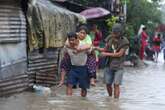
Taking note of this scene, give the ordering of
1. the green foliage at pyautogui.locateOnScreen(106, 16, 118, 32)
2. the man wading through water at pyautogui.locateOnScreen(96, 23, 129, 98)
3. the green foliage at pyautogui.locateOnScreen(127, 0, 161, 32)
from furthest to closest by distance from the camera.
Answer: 1. the green foliage at pyautogui.locateOnScreen(127, 0, 161, 32)
2. the green foliage at pyautogui.locateOnScreen(106, 16, 118, 32)
3. the man wading through water at pyautogui.locateOnScreen(96, 23, 129, 98)

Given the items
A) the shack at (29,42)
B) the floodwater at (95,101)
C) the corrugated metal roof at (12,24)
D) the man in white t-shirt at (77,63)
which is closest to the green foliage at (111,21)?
the shack at (29,42)

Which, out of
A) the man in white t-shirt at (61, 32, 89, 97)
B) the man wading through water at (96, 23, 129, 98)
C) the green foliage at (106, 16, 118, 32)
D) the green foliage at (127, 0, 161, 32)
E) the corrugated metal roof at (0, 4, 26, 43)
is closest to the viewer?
the man in white t-shirt at (61, 32, 89, 97)

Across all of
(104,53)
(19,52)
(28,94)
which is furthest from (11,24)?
(104,53)

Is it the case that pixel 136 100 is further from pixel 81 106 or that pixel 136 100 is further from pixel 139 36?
pixel 139 36

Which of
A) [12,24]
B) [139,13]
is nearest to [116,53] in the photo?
[12,24]

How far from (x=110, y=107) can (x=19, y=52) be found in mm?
3045

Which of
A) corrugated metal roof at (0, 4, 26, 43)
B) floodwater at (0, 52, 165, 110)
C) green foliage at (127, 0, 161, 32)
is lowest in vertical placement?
floodwater at (0, 52, 165, 110)

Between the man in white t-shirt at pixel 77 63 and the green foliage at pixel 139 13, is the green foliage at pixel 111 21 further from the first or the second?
the man in white t-shirt at pixel 77 63

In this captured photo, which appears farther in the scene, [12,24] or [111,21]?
[111,21]

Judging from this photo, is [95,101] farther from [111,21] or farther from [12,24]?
[111,21]

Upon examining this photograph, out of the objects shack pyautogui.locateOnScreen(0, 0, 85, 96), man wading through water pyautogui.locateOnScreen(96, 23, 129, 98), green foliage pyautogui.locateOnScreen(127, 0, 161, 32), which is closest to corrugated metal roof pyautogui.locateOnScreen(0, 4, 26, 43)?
shack pyautogui.locateOnScreen(0, 0, 85, 96)

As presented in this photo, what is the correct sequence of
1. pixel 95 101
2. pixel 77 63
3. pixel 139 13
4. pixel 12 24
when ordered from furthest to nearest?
pixel 139 13 < pixel 12 24 < pixel 95 101 < pixel 77 63

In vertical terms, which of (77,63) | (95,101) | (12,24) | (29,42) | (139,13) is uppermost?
(12,24)

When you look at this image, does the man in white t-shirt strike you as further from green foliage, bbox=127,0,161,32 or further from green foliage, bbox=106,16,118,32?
green foliage, bbox=127,0,161,32
